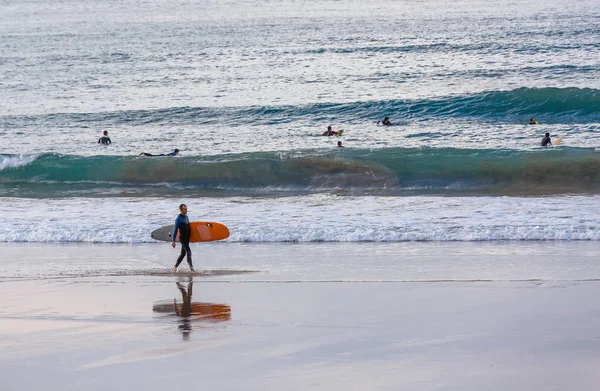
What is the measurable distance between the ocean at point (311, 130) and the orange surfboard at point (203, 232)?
707mm

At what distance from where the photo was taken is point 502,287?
13289 millimetres

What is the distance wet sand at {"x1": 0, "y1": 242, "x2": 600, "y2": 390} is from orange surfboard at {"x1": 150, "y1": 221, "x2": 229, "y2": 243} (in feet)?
2.00

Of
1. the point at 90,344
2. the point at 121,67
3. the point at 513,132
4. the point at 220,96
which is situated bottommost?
the point at 90,344

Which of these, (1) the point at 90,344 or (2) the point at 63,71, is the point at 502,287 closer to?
(1) the point at 90,344

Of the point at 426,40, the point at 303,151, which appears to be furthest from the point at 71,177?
the point at 426,40

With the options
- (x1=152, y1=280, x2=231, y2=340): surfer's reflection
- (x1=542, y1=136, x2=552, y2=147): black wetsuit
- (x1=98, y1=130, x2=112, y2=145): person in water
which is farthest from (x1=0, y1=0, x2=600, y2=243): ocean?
(x1=152, y1=280, x2=231, y2=340): surfer's reflection

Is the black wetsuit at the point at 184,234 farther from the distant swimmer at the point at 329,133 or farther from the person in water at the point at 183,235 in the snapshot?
the distant swimmer at the point at 329,133

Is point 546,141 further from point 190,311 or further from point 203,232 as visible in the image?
point 190,311

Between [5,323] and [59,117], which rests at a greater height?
[59,117]

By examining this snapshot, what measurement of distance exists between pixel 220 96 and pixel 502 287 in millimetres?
33991

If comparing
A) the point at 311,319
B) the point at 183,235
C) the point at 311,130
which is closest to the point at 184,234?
the point at 183,235

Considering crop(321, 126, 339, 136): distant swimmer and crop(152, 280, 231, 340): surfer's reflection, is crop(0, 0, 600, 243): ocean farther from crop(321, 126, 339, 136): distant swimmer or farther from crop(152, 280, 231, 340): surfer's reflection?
crop(152, 280, 231, 340): surfer's reflection

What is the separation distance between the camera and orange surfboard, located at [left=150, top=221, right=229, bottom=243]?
58.2 feet

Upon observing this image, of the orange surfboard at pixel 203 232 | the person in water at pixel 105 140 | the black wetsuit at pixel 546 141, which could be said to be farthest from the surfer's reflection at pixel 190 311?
the person in water at pixel 105 140
